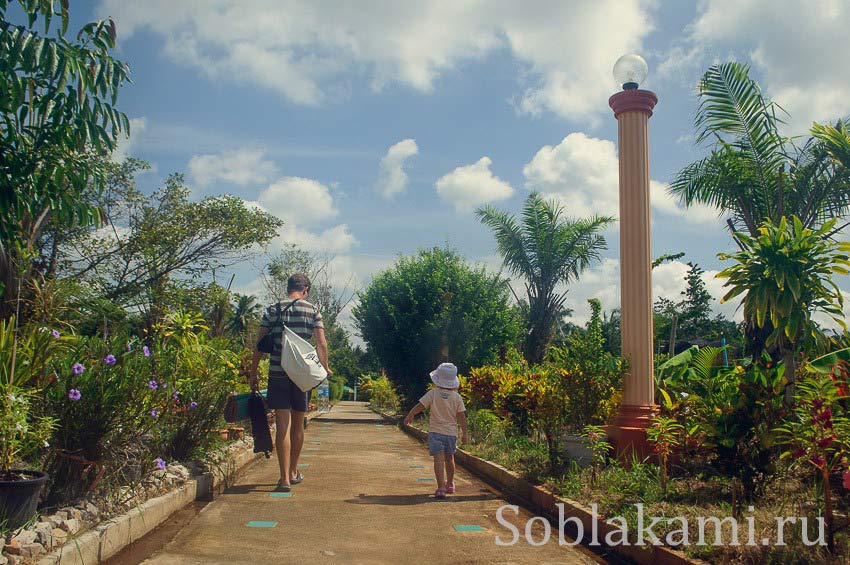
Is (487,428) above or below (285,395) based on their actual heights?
below

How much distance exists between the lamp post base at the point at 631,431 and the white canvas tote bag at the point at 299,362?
3357 mm

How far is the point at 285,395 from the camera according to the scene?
726 centimetres

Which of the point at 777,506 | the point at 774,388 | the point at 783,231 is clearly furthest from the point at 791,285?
the point at 777,506

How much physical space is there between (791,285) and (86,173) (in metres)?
5.80

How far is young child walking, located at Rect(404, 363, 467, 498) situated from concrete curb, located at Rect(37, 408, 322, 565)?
85.4 inches

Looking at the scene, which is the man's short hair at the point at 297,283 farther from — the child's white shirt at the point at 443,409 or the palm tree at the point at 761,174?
the palm tree at the point at 761,174

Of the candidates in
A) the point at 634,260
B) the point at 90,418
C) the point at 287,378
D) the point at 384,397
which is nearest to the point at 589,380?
the point at 634,260

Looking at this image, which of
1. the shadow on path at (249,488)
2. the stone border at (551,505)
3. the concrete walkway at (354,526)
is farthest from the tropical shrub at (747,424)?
the shadow on path at (249,488)

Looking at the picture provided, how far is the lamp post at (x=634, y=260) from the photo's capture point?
7.98 metres

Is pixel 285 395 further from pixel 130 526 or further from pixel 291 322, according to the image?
pixel 130 526

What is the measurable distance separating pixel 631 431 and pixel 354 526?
3.52 metres

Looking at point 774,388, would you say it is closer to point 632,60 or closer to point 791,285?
point 791,285

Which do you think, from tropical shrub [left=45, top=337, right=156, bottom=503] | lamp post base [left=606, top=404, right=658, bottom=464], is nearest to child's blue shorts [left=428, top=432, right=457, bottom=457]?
lamp post base [left=606, top=404, right=658, bottom=464]

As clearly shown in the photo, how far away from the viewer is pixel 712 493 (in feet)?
20.4
